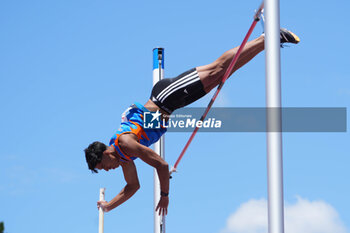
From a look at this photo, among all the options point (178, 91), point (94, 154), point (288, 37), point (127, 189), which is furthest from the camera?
point (127, 189)

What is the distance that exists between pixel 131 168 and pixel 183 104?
0.95m

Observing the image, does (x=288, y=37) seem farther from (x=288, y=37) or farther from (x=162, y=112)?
(x=162, y=112)

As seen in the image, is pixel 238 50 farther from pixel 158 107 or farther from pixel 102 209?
pixel 102 209

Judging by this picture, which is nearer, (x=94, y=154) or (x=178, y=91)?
(x=94, y=154)

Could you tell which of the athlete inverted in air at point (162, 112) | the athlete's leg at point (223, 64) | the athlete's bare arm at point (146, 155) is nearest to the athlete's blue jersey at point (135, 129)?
the athlete inverted in air at point (162, 112)

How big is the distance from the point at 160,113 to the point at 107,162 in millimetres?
821

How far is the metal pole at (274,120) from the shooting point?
3.71 metres

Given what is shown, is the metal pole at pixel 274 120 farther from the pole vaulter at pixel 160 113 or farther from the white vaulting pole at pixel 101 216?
the white vaulting pole at pixel 101 216

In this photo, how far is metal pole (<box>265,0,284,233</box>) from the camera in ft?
12.2

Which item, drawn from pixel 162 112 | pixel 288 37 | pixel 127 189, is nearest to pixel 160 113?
pixel 162 112

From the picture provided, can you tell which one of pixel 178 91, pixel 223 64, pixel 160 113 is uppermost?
pixel 223 64

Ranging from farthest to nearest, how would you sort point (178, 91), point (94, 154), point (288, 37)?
point (178, 91), point (94, 154), point (288, 37)

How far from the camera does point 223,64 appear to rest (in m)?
5.79

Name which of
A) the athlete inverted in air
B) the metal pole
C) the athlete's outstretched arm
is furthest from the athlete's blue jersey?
the metal pole
